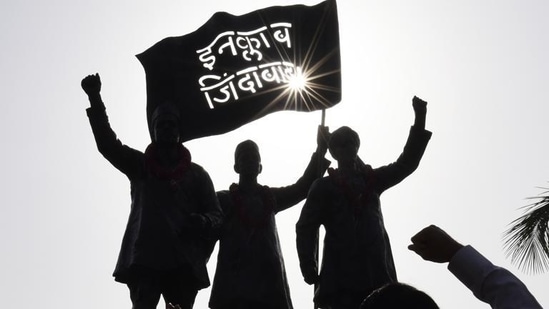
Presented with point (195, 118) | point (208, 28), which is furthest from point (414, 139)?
point (208, 28)

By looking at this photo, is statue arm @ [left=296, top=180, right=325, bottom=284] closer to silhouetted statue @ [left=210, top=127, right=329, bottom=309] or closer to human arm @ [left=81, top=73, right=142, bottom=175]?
silhouetted statue @ [left=210, top=127, right=329, bottom=309]

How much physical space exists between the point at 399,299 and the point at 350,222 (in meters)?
4.89

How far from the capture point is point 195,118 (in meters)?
8.38

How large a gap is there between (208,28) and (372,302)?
24.2 ft

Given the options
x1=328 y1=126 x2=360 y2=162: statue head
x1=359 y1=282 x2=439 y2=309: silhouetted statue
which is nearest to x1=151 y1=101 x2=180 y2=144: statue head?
x1=328 y1=126 x2=360 y2=162: statue head

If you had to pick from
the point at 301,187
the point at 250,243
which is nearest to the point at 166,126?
the point at 250,243

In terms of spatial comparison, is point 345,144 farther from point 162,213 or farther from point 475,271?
point 475,271

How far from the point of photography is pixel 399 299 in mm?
2127

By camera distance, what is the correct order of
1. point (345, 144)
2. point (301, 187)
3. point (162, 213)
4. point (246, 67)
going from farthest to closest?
point (246, 67), point (301, 187), point (345, 144), point (162, 213)

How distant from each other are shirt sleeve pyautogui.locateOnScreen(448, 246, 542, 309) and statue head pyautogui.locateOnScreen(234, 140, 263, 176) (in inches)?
212

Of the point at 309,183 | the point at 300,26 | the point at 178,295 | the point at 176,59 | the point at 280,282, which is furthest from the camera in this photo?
the point at 300,26

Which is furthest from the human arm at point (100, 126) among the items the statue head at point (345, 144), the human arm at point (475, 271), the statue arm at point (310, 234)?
the human arm at point (475, 271)

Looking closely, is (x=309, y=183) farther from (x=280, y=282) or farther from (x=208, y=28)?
(x=208, y=28)

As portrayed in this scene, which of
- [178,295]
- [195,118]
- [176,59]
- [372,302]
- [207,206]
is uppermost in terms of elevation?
[176,59]
